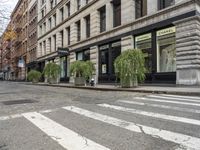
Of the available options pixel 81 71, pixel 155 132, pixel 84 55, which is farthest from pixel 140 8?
pixel 155 132

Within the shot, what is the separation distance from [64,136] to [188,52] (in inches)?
533

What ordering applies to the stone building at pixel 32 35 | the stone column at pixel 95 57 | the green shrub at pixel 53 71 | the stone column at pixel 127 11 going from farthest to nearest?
1. the stone building at pixel 32 35
2. the green shrub at pixel 53 71
3. the stone column at pixel 95 57
4. the stone column at pixel 127 11

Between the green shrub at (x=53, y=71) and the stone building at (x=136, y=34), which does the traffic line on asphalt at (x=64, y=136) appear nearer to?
the stone building at (x=136, y=34)

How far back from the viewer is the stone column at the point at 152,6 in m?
19.8

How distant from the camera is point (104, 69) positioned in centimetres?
2611

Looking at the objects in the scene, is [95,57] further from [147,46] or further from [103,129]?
[103,129]

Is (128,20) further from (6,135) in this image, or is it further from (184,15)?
(6,135)

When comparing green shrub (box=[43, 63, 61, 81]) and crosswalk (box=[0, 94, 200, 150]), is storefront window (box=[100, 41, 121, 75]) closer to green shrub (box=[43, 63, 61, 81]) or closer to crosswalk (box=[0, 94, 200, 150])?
green shrub (box=[43, 63, 61, 81])

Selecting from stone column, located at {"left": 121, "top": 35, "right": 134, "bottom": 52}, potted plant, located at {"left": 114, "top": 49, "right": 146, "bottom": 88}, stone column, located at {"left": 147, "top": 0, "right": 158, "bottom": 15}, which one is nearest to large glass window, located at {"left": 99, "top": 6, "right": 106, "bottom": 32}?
stone column, located at {"left": 121, "top": 35, "right": 134, "bottom": 52}

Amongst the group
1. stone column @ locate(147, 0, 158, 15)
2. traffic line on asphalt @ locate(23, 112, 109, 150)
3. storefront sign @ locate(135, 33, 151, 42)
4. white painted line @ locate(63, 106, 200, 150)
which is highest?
stone column @ locate(147, 0, 158, 15)

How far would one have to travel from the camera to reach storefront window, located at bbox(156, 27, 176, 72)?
59.5 ft

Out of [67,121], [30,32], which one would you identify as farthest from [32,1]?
[67,121]

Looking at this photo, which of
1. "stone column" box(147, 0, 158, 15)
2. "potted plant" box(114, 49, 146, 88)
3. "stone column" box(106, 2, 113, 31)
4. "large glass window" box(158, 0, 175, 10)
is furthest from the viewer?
"stone column" box(106, 2, 113, 31)

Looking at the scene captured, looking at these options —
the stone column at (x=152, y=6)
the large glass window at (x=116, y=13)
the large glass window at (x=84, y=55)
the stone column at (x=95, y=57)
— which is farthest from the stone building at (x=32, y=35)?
the stone column at (x=152, y=6)
